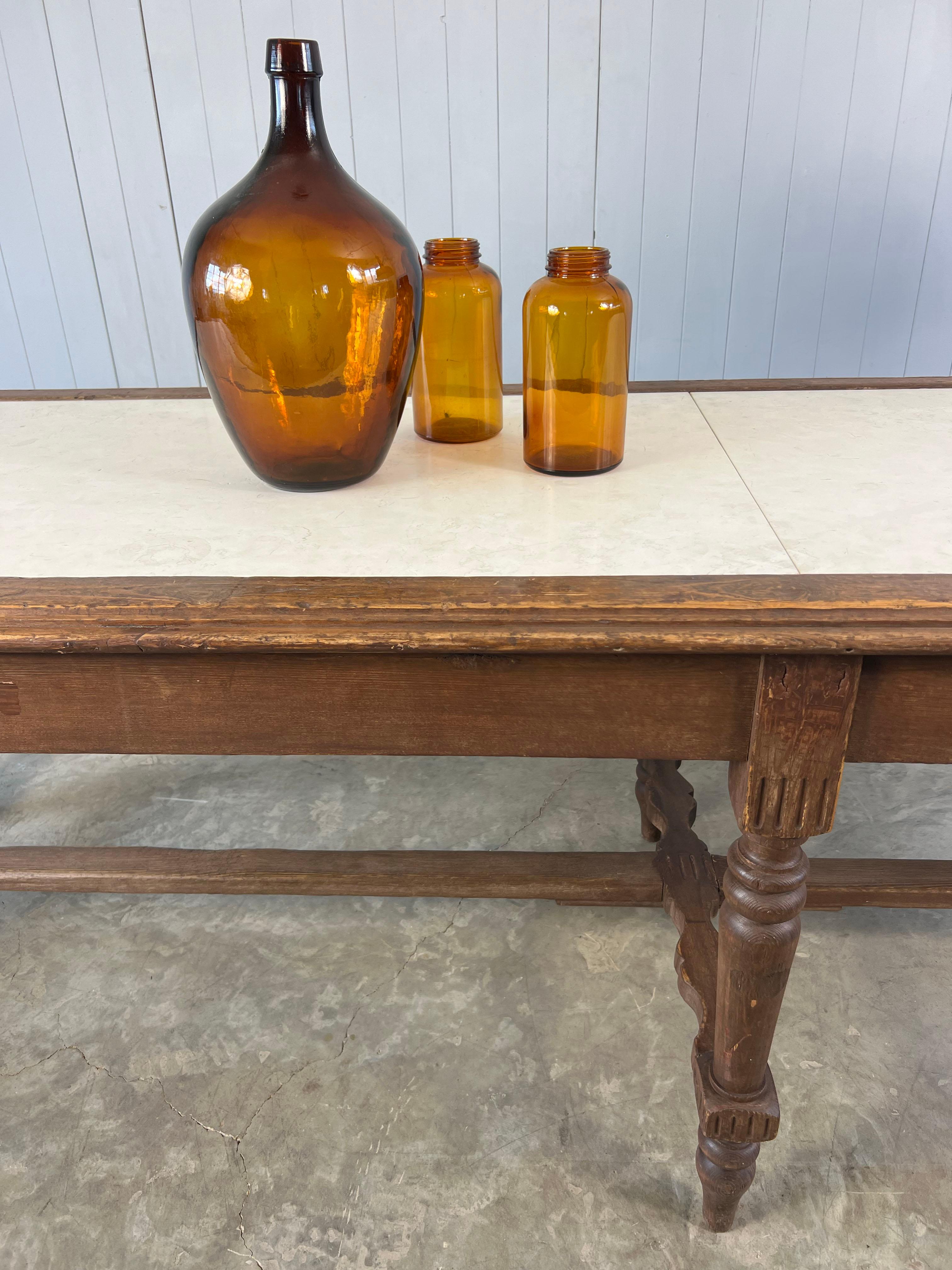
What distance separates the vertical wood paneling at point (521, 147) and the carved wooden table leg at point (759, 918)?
5.56 feet

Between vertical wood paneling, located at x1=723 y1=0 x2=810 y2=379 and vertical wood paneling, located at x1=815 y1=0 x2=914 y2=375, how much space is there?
0.14 m

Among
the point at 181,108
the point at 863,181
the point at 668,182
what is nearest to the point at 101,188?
the point at 181,108

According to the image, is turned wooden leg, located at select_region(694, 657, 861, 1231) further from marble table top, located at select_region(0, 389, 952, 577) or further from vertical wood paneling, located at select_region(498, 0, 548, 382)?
vertical wood paneling, located at select_region(498, 0, 548, 382)

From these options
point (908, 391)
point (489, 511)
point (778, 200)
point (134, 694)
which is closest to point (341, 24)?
point (778, 200)

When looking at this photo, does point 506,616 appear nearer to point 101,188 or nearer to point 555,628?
point 555,628

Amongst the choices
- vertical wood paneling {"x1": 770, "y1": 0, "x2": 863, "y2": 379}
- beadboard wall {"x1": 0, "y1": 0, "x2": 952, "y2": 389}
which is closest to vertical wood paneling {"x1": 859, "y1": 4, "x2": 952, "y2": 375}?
beadboard wall {"x1": 0, "y1": 0, "x2": 952, "y2": 389}

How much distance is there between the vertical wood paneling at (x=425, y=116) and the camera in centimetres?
230

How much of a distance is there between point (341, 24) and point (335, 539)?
2042 mm

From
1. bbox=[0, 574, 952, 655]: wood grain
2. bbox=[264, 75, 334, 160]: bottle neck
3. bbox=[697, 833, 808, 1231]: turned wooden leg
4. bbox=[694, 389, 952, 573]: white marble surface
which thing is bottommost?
bbox=[697, 833, 808, 1231]: turned wooden leg

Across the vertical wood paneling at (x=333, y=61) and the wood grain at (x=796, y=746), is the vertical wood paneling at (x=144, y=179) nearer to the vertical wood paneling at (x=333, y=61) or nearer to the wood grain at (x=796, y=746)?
the vertical wood paneling at (x=333, y=61)

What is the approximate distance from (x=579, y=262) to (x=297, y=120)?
311 millimetres

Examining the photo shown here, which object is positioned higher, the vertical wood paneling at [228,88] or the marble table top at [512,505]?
the vertical wood paneling at [228,88]

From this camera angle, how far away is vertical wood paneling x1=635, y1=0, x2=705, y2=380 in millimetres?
2291

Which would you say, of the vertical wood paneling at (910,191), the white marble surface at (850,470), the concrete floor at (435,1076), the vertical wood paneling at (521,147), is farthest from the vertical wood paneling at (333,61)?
the concrete floor at (435,1076)
